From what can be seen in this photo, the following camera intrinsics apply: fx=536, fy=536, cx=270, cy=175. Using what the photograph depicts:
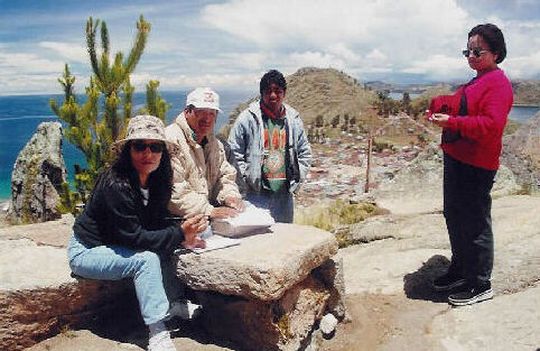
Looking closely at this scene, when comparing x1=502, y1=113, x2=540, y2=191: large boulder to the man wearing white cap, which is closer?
the man wearing white cap

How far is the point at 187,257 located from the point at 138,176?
0.80m

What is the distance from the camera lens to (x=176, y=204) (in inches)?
181

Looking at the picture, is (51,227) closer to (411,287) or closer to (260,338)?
(260,338)

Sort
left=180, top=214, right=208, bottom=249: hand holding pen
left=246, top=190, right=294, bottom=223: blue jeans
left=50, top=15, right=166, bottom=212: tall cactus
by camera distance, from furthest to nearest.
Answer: left=50, top=15, right=166, bottom=212: tall cactus < left=246, top=190, right=294, bottom=223: blue jeans < left=180, top=214, right=208, bottom=249: hand holding pen

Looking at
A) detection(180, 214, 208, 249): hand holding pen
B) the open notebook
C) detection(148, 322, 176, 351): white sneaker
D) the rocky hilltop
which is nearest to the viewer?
detection(148, 322, 176, 351): white sneaker

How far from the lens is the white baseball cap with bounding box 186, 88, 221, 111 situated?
4.75 m

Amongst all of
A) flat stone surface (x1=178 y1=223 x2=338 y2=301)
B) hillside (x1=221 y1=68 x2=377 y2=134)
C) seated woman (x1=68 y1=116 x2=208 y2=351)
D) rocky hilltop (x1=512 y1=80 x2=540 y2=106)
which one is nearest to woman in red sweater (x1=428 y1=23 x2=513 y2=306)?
flat stone surface (x1=178 y1=223 x2=338 y2=301)

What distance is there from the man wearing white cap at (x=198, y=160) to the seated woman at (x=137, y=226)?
209 millimetres

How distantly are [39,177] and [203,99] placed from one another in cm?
1121

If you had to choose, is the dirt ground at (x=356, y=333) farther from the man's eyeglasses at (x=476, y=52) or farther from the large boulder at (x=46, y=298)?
the man's eyeglasses at (x=476, y=52)

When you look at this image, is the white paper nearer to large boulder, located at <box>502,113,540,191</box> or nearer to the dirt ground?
the dirt ground

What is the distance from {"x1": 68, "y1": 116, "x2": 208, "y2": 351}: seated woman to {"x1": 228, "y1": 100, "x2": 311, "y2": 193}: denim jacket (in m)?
1.51

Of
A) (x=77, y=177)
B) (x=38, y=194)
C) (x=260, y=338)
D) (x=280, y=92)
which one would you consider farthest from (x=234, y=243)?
(x=38, y=194)

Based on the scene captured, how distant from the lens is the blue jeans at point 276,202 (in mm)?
6094
